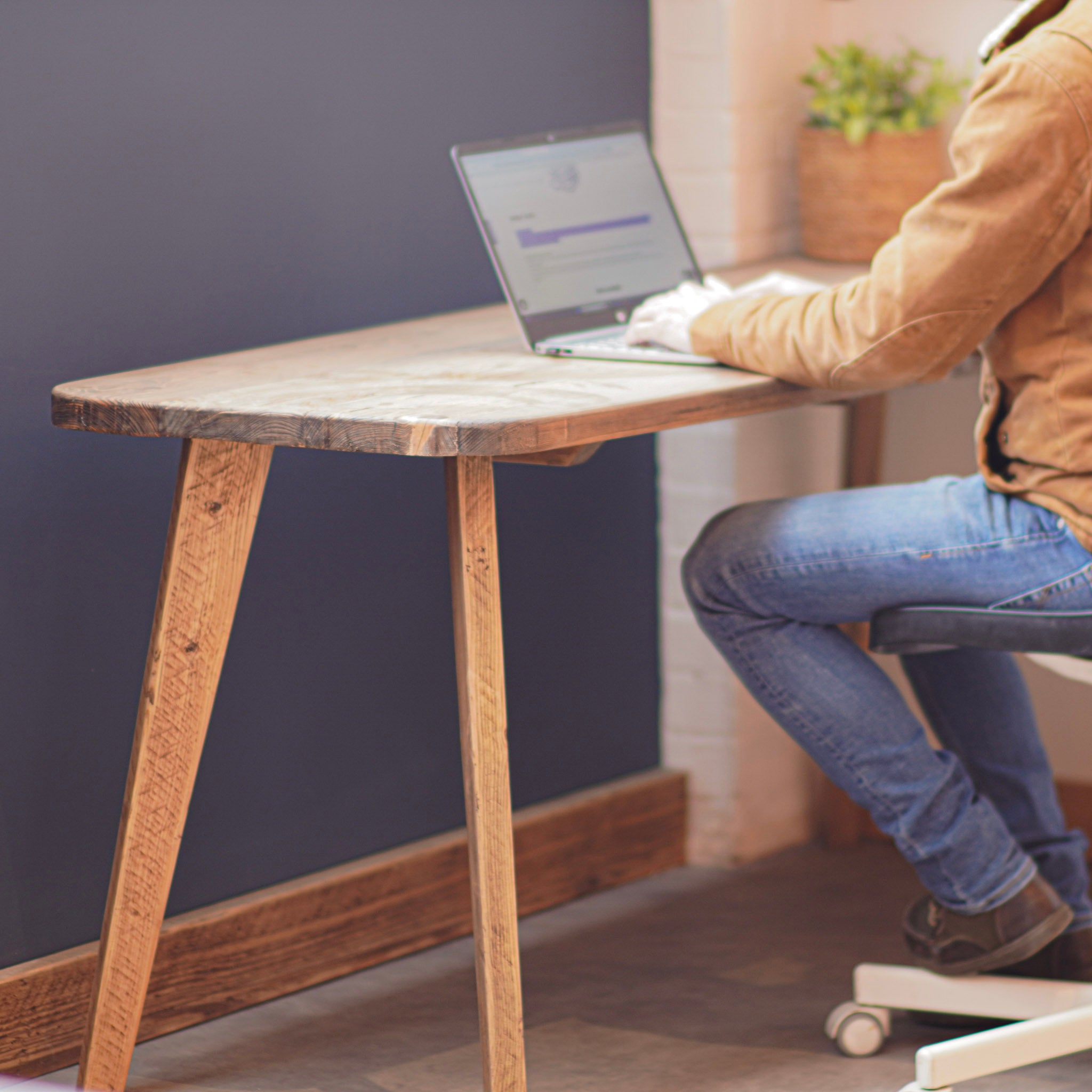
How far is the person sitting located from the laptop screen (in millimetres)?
107

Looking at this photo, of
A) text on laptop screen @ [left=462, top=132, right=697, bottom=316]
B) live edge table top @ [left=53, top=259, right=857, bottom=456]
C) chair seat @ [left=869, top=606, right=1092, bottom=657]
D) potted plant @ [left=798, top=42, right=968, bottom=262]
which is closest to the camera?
live edge table top @ [left=53, top=259, right=857, bottom=456]

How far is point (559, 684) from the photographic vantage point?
2.47 m

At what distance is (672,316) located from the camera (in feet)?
6.08

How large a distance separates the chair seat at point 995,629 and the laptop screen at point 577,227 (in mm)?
504

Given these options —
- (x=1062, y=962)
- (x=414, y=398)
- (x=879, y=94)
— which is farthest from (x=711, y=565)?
(x=879, y=94)

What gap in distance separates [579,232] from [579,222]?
0.05 feet

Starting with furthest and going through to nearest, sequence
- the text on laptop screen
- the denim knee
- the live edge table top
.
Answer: the text on laptop screen, the denim knee, the live edge table top

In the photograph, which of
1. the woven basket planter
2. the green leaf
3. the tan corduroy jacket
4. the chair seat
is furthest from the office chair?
the green leaf

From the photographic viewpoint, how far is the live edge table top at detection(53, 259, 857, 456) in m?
1.51

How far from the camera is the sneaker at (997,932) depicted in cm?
190

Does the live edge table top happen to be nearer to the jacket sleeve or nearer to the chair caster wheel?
the jacket sleeve

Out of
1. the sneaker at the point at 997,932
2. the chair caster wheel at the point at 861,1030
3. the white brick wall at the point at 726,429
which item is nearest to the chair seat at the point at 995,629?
the sneaker at the point at 997,932

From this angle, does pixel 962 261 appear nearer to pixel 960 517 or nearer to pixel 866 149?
pixel 960 517

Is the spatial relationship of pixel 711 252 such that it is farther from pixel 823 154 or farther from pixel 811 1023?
pixel 811 1023
